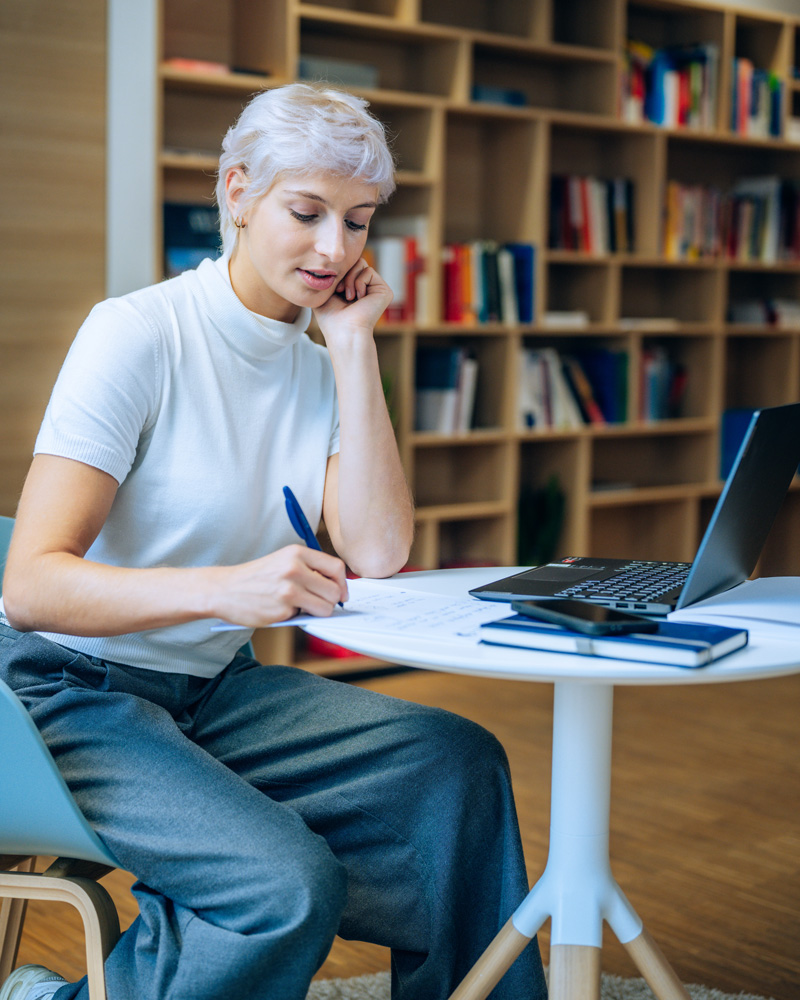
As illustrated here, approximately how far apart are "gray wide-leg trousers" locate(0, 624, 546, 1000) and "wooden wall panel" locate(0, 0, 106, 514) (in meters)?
1.91

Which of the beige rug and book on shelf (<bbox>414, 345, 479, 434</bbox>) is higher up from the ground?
book on shelf (<bbox>414, 345, 479, 434</bbox>)

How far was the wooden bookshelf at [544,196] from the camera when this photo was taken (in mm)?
3670

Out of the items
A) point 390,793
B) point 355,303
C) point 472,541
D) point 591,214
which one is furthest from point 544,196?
point 390,793

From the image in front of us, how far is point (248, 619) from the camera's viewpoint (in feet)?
3.81

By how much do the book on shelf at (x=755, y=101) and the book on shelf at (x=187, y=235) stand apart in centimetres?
235

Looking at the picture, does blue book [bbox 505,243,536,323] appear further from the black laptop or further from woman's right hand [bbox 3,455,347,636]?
woman's right hand [bbox 3,455,347,636]

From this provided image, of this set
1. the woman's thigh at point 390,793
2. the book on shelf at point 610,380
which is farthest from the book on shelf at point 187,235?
the woman's thigh at point 390,793

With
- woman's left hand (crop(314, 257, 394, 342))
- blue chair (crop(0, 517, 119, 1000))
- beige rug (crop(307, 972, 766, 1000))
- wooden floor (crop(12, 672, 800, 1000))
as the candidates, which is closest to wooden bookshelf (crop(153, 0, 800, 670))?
wooden floor (crop(12, 672, 800, 1000))

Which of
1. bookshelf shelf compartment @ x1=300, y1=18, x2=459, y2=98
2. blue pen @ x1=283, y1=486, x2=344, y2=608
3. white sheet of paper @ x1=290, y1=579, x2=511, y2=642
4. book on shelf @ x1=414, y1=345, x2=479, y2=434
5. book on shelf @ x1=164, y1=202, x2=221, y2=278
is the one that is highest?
bookshelf shelf compartment @ x1=300, y1=18, x2=459, y2=98

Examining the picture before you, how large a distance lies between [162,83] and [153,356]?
2255mm

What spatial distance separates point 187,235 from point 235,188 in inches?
80.3

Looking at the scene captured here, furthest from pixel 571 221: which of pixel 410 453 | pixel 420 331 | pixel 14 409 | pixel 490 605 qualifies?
pixel 490 605

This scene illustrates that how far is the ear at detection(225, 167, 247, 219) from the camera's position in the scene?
151 cm

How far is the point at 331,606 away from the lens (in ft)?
3.93
